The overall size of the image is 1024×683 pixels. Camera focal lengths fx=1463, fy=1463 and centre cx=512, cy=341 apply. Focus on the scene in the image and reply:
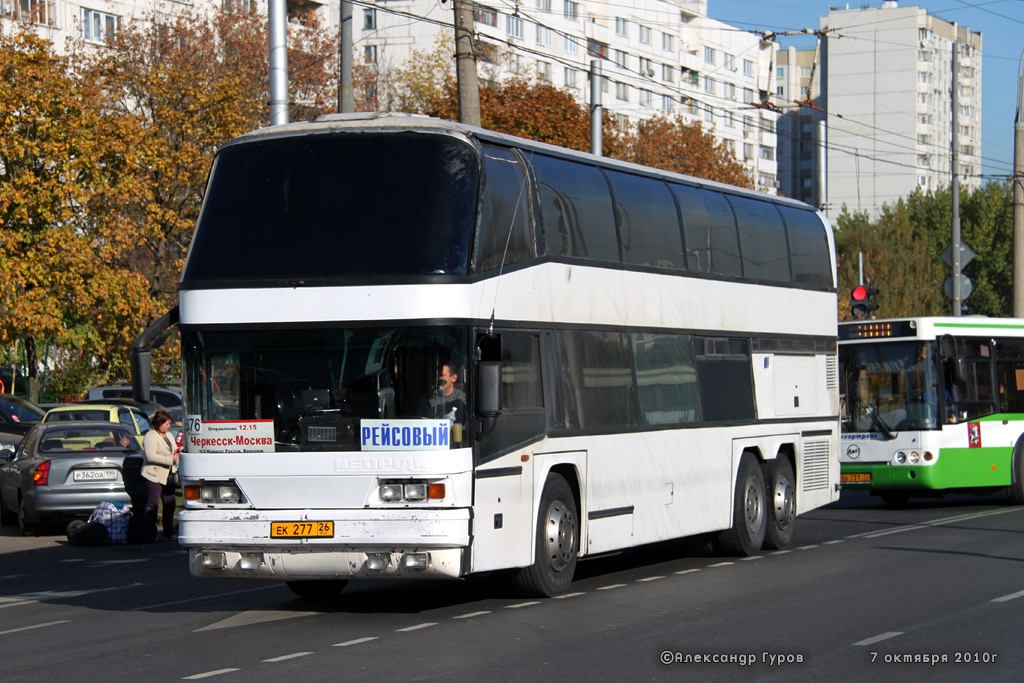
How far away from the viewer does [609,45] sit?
78500mm

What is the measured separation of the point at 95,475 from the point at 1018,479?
14.2m

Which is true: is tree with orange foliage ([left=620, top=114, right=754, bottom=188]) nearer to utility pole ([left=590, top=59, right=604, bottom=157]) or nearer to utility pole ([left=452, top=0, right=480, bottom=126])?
utility pole ([left=590, top=59, right=604, bottom=157])

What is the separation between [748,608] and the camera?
1160 centimetres

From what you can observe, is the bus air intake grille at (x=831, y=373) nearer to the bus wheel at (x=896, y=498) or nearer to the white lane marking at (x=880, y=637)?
the bus wheel at (x=896, y=498)

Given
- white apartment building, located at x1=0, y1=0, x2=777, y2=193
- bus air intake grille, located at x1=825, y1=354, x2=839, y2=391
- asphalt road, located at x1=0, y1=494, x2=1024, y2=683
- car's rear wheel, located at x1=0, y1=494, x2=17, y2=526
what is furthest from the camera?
white apartment building, located at x1=0, y1=0, x2=777, y2=193

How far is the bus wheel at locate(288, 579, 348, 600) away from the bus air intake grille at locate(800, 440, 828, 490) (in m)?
7.01

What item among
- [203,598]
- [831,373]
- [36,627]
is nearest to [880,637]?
[203,598]

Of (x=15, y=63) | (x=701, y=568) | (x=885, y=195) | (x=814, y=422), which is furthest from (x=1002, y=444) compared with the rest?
(x=885, y=195)

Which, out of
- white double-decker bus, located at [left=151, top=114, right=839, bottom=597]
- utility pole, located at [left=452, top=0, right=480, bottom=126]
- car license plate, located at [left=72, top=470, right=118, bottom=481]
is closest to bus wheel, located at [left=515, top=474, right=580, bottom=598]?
white double-decker bus, located at [left=151, top=114, right=839, bottom=597]

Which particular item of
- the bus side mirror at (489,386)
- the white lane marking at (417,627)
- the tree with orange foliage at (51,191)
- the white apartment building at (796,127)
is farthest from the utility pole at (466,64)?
the white apartment building at (796,127)

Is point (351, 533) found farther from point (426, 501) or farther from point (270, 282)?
point (270, 282)

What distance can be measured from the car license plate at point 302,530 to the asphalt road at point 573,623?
689 millimetres

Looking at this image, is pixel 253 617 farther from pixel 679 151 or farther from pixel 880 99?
pixel 880 99

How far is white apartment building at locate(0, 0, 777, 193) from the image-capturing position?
211 ft
